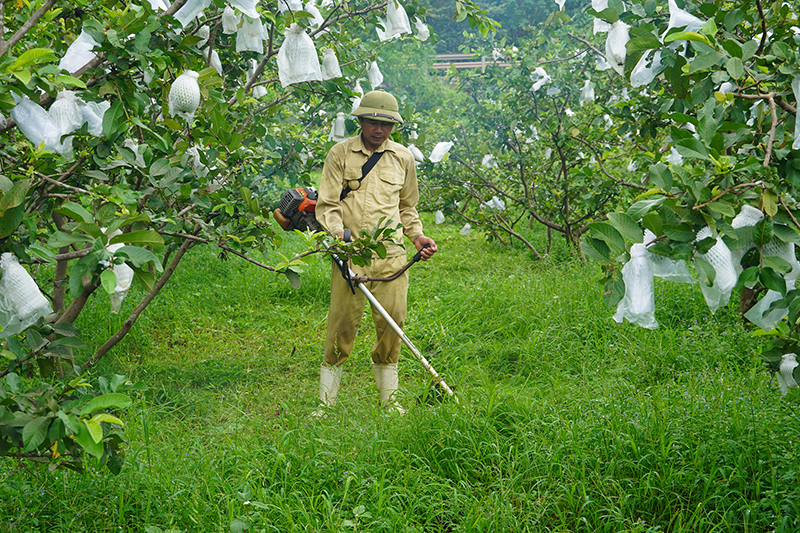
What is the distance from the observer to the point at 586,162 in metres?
5.24

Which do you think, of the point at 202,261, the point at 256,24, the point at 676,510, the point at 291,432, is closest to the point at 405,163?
the point at 256,24

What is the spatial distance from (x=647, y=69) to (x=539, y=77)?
14.5 ft

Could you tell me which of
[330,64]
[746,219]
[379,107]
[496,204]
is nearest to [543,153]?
[496,204]

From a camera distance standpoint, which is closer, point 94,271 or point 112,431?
point 94,271

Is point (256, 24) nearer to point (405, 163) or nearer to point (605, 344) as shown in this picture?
point (405, 163)

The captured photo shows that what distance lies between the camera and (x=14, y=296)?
5.14 feet

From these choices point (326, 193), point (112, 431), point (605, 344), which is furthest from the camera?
point (605, 344)

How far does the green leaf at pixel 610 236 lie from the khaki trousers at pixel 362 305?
1843mm

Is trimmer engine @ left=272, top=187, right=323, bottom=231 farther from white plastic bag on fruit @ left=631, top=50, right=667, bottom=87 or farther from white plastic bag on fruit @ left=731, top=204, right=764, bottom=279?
white plastic bag on fruit @ left=731, top=204, right=764, bottom=279

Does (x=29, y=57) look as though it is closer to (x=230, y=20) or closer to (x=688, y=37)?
(x=230, y=20)

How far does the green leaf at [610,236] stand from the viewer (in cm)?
139

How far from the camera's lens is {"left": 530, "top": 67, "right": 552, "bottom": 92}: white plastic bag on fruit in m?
6.18

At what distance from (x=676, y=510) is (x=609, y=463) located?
274 mm

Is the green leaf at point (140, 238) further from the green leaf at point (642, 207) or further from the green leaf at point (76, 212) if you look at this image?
the green leaf at point (642, 207)
